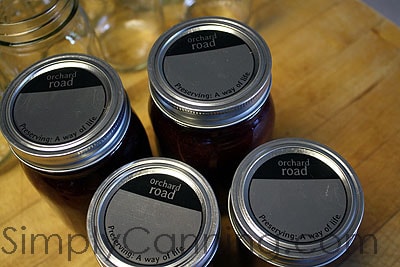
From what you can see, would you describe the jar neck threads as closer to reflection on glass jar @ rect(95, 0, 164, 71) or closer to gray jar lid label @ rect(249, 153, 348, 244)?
reflection on glass jar @ rect(95, 0, 164, 71)

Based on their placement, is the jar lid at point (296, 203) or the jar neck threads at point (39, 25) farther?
the jar neck threads at point (39, 25)

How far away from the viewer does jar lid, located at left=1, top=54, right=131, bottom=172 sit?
0.63 meters

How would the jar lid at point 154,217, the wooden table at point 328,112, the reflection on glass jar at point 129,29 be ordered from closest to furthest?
the jar lid at point 154,217, the wooden table at point 328,112, the reflection on glass jar at point 129,29

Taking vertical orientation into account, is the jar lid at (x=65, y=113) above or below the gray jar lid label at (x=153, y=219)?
above

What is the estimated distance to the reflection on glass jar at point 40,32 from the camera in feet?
2.56

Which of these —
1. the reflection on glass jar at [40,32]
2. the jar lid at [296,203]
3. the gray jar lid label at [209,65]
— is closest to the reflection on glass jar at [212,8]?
the reflection on glass jar at [40,32]

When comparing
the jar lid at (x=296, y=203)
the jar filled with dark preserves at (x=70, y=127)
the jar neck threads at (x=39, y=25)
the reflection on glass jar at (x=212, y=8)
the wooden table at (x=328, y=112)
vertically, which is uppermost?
the jar neck threads at (x=39, y=25)

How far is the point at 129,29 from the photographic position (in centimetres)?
103

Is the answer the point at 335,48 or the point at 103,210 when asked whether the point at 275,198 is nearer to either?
the point at 103,210

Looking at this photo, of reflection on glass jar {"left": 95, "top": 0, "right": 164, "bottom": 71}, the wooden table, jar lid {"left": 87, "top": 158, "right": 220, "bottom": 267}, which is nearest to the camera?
jar lid {"left": 87, "top": 158, "right": 220, "bottom": 267}

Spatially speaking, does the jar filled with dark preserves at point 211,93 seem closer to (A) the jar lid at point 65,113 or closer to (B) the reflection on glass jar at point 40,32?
(A) the jar lid at point 65,113

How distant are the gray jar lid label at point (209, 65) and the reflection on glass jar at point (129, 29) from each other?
0.89 ft

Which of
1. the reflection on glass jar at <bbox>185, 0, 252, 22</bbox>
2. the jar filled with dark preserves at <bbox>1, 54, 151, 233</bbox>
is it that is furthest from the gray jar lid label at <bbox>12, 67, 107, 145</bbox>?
the reflection on glass jar at <bbox>185, 0, 252, 22</bbox>

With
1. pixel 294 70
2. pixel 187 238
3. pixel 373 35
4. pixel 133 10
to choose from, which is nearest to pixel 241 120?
pixel 187 238
